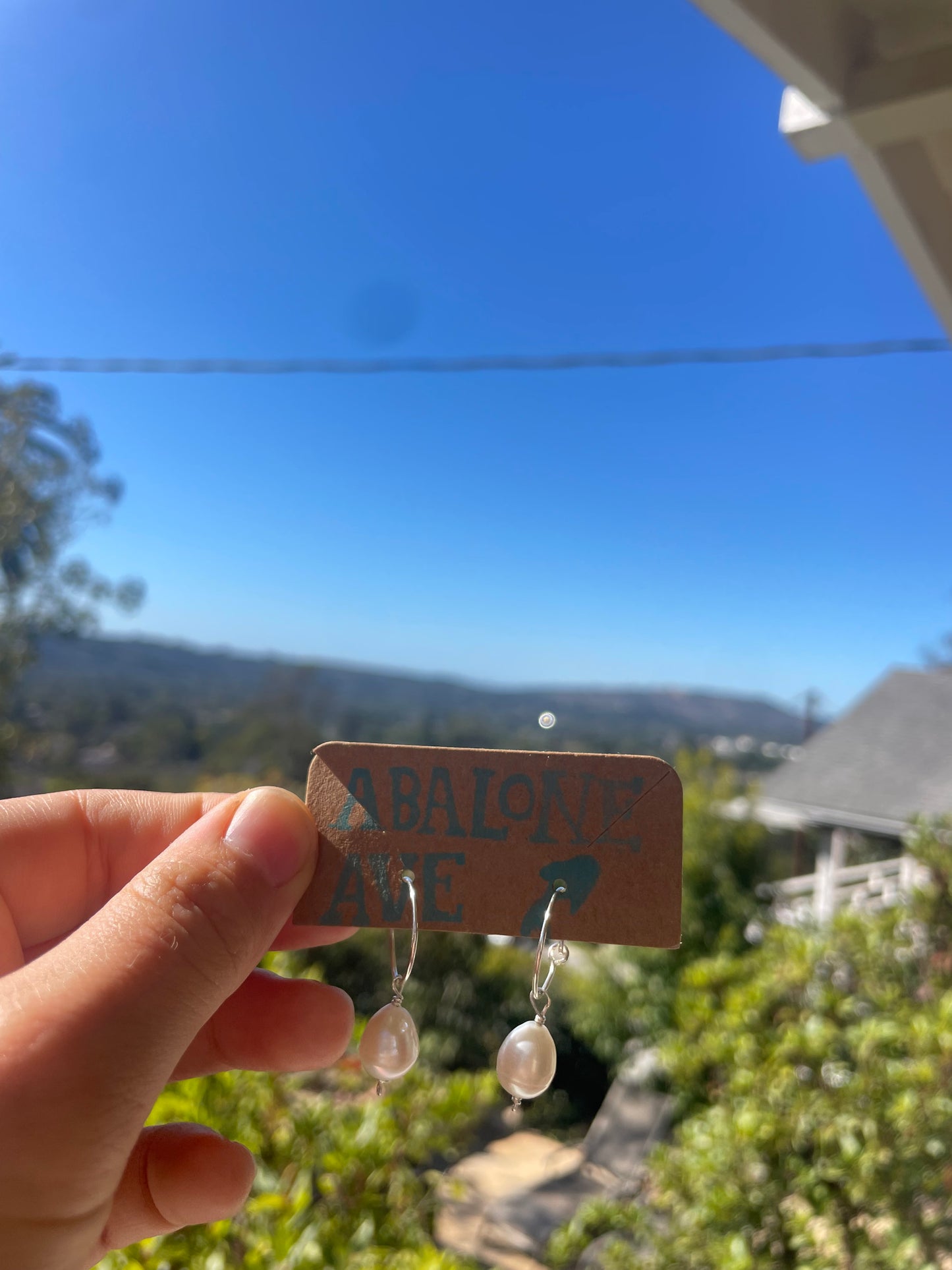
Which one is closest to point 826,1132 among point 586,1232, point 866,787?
point 586,1232

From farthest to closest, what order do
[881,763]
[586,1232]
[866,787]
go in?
[881,763] → [866,787] → [586,1232]

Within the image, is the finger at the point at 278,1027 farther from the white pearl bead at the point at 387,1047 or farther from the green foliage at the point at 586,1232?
the green foliage at the point at 586,1232

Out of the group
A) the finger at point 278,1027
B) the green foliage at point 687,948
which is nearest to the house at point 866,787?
the green foliage at point 687,948

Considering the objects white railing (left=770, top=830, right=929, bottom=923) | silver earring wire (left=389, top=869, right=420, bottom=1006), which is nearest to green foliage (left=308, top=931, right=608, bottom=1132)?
white railing (left=770, top=830, right=929, bottom=923)

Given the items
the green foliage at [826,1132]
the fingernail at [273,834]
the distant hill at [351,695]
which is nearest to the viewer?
the fingernail at [273,834]

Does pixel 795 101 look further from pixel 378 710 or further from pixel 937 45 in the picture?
pixel 378 710

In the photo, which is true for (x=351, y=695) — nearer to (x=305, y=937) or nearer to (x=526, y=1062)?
(x=305, y=937)
